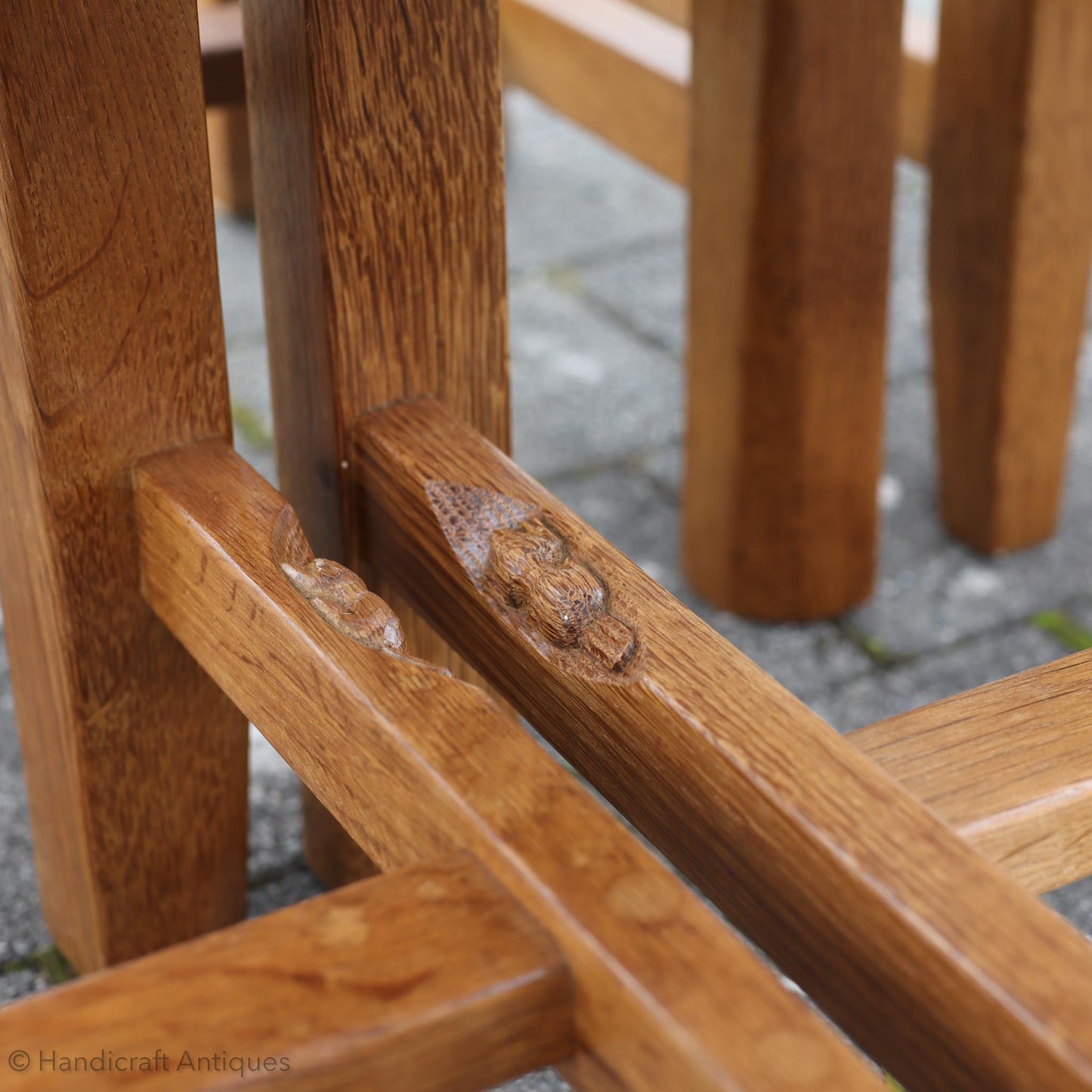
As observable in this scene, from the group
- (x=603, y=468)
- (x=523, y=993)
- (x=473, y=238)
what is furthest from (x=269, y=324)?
(x=603, y=468)

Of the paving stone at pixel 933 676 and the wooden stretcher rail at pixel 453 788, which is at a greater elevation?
the wooden stretcher rail at pixel 453 788

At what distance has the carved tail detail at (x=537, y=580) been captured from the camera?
723 mm

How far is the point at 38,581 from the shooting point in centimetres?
91

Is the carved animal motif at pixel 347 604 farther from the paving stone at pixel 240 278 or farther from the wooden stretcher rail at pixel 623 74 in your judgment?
the paving stone at pixel 240 278

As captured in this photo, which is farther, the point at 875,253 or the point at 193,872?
the point at 875,253

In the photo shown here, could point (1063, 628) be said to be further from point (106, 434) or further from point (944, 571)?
point (106, 434)

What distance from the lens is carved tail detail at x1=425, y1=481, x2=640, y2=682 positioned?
0.72m

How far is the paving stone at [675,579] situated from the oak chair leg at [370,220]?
49 centimetres

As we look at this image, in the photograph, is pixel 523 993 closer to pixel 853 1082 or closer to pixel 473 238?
pixel 853 1082

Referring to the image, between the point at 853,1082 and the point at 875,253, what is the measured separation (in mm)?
995

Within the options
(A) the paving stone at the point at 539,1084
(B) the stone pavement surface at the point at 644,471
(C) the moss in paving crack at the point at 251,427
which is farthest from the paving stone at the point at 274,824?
(C) the moss in paving crack at the point at 251,427

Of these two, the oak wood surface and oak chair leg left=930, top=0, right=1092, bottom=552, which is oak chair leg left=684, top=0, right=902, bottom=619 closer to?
oak chair leg left=930, top=0, right=1092, bottom=552

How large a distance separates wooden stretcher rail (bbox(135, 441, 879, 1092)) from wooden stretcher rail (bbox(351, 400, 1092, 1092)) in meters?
0.06

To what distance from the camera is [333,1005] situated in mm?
554
